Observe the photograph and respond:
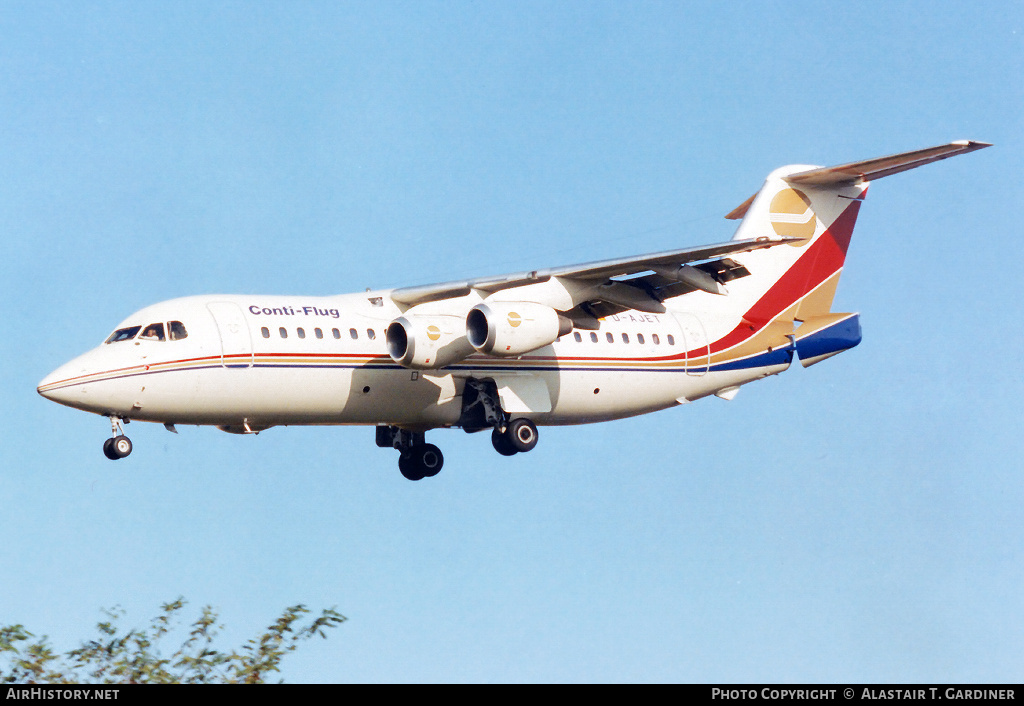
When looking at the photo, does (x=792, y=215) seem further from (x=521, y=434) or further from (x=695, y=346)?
(x=521, y=434)

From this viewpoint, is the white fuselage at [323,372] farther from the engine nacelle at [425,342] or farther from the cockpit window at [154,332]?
the engine nacelle at [425,342]

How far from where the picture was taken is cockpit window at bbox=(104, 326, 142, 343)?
2077 centimetres

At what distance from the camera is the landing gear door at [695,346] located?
25.4 meters

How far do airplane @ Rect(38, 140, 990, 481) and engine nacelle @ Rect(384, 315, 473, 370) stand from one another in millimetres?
23

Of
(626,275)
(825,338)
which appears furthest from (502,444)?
(825,338)

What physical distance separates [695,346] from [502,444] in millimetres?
4327

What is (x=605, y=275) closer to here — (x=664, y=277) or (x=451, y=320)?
(x=664, y=277)

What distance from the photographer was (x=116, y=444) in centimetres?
2042

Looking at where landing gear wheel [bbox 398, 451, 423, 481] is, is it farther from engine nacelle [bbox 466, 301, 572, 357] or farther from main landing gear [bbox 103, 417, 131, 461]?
main landing gear [bbox 103, 417, 131, 461]

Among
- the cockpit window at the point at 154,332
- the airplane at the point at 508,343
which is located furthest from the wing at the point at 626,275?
the cockpit window at the point at 154,332

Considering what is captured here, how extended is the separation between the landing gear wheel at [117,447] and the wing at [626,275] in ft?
16.2

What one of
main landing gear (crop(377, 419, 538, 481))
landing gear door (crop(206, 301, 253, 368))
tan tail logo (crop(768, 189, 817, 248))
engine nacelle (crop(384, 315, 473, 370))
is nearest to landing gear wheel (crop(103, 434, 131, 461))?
landing gear door (crop(206, 301, 253, 368))
